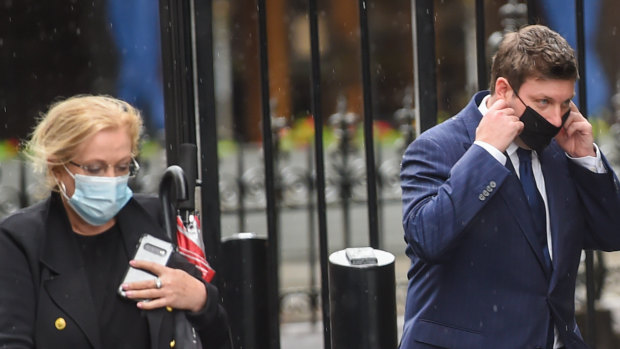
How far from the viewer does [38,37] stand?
719cm

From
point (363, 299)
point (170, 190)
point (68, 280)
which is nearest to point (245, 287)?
point (363, 299)

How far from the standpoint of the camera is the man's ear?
116 inches

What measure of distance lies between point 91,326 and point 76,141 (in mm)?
492

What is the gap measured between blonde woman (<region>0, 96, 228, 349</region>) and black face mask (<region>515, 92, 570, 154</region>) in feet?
3.23

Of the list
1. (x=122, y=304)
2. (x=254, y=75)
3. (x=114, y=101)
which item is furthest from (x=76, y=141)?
(x=254, y=75)

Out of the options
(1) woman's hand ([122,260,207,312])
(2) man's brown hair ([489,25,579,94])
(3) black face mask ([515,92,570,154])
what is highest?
(2) man's brown hair ([489,25,579,94])

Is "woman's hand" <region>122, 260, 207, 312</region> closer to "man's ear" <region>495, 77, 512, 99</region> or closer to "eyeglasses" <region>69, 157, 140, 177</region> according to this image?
"eyeglasses" <region>69, 157, 140, 177</region>

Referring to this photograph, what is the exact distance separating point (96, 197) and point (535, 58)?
1.25 meters

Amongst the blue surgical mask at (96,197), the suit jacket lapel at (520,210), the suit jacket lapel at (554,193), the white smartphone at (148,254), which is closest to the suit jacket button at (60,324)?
the white smartphone at (148,254)

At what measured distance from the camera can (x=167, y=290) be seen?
2.76 m

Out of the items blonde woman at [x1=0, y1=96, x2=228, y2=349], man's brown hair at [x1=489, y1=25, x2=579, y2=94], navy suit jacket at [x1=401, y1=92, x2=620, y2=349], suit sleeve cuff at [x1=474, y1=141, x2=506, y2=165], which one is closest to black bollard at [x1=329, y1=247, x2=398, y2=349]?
navy suit jacket at [x1=401, y1=92, x2=620, y2=349]

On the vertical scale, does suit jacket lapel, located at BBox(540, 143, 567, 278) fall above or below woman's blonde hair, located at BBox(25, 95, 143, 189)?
below

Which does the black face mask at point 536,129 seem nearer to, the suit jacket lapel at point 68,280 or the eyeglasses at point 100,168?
the eyeglasses at point 100,168

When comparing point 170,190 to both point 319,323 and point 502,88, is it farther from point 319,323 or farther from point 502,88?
point 319,323
